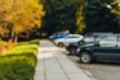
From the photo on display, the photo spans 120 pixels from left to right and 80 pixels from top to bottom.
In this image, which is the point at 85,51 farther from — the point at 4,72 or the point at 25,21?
the point at 25,21

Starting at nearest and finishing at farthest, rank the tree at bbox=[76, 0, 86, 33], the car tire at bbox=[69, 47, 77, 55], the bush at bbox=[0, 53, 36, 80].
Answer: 1. the bush at bbox=[0, 53, 36, 80]
2. the car tire at bbox=[69, 47, 77, 55]
3. the tree at bbox=[76, 0, 86, 33]

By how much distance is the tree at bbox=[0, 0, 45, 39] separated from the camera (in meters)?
42.0

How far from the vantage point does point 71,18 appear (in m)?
69.5

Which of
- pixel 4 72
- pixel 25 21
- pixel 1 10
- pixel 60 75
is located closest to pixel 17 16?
pixel 25 21

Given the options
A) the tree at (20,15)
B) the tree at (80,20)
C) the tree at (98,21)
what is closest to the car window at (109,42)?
the tree at (20,15)

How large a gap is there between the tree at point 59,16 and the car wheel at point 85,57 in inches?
1795

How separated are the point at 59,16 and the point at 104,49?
5050cm

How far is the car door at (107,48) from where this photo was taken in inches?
824

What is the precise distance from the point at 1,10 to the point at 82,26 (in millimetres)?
28384

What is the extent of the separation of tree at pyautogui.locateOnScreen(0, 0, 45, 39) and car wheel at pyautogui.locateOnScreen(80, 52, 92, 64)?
727 inches

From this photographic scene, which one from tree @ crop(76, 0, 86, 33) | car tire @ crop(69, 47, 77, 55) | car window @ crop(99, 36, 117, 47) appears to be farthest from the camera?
tree @ crop(76, 0, 86, 33)

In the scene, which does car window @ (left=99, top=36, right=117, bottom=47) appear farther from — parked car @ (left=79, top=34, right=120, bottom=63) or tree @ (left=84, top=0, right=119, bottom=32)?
tree @ (left=84, top=0, right=119, bottom=32)

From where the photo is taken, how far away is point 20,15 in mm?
48781

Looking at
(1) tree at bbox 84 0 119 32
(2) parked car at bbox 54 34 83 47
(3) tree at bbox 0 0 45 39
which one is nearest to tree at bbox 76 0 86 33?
(1) tree at bbox 84 0 119 32
